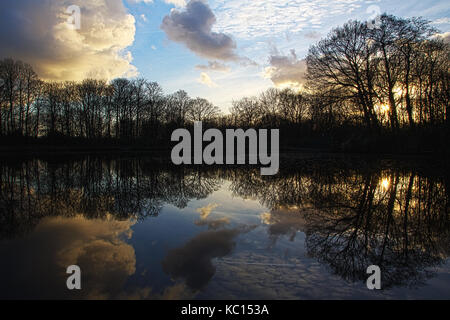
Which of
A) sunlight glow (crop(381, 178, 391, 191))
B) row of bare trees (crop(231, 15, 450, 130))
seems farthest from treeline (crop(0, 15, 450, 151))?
sunlight glow (crop(381, 178, 391, 191))

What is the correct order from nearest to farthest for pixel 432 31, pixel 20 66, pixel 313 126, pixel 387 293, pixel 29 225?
pixel 387 293 → pixel 29 225 → pixel 432 31 → pixel 20 66 → pixel 313 126

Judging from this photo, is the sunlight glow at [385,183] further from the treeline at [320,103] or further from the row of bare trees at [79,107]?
the row of bare trees at [79,107]

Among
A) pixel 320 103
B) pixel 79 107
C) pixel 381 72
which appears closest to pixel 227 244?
pixel 320 103

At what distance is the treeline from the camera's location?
981 inches

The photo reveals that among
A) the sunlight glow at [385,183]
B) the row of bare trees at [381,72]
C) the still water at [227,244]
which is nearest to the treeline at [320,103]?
the row of bare trees at [381,72]

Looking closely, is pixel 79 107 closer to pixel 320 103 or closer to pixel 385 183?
pixel 320 103

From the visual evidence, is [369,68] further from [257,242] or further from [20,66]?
[20,66]

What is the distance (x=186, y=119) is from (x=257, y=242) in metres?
72.6

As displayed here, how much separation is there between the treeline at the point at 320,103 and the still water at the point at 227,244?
69.1ft

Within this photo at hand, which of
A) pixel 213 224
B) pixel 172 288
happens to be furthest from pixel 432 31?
pixel 172 288

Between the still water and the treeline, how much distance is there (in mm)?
21063
